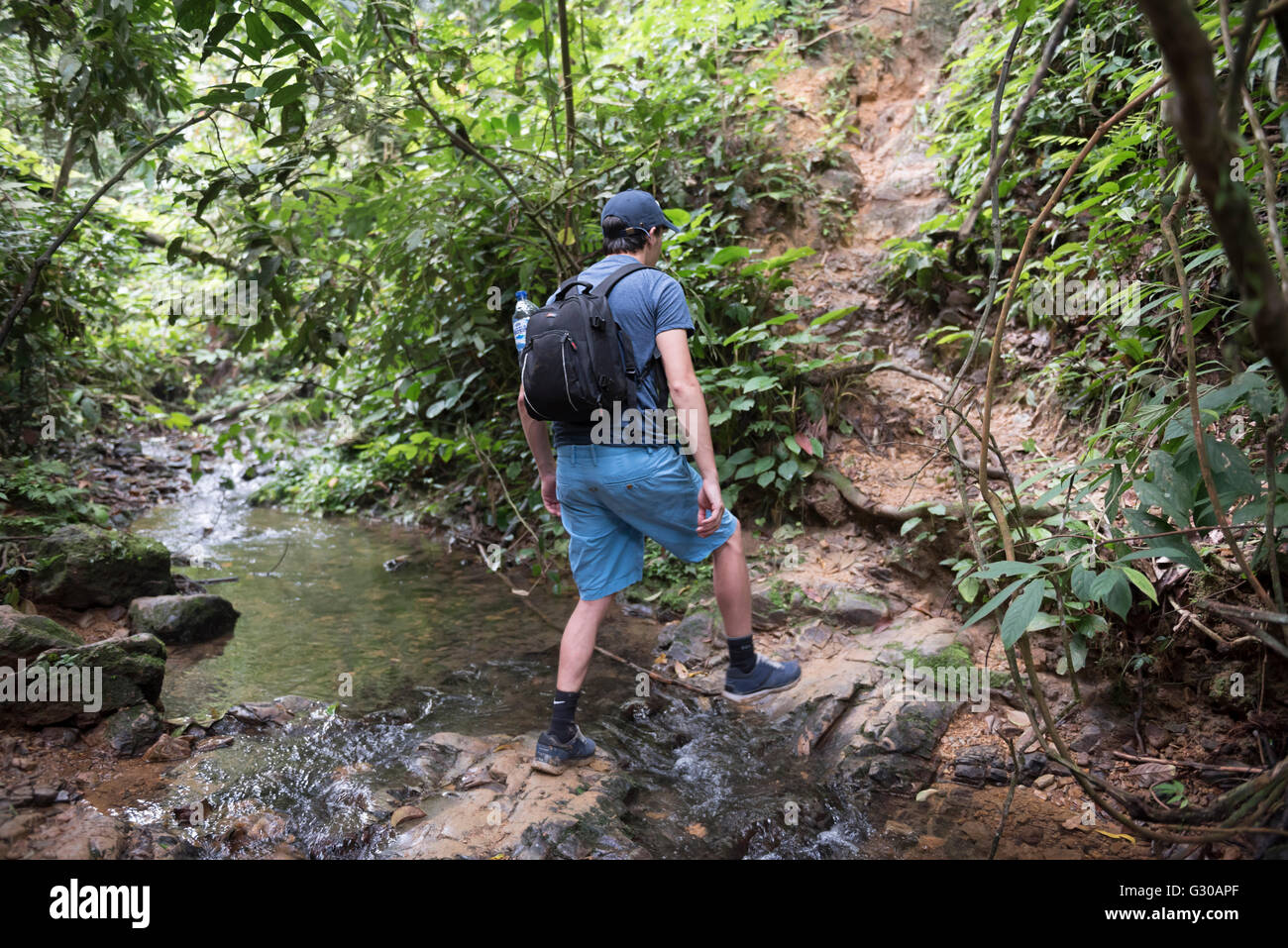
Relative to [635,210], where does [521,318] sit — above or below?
below

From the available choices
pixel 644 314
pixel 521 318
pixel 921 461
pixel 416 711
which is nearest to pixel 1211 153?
pixel 644 314

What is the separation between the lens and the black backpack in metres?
2.93

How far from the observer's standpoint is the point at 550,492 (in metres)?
3.76

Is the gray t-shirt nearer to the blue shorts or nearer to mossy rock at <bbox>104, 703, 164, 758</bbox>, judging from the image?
the blue shorts

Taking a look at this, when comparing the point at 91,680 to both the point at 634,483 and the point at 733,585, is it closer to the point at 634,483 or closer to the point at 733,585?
the point at 634,483

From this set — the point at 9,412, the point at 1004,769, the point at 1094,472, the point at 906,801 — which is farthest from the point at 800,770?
the point at 9,412

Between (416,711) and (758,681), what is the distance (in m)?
1.74

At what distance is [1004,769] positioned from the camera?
293cm

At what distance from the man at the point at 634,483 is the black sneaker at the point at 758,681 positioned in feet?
1.19

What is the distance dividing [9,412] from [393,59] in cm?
441

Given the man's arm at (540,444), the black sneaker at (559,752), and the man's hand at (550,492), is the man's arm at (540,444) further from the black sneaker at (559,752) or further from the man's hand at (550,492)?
the black sneaker at (559,752)

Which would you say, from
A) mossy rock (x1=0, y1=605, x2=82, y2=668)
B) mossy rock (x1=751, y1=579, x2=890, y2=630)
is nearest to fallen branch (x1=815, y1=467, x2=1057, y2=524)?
mossy rock (x1=751, y1=579, x2=890, y2=630)

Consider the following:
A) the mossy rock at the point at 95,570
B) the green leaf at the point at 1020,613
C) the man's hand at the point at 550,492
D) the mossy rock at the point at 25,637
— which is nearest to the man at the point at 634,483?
the man's hand at the point at 550,492
